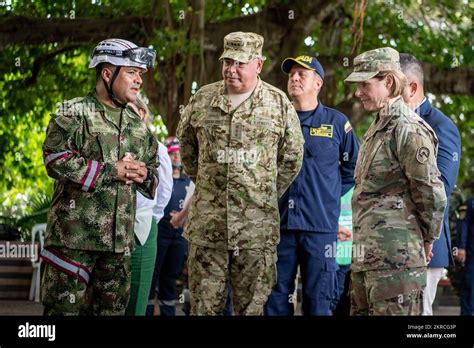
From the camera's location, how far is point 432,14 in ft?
50.9

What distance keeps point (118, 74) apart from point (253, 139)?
0.93m

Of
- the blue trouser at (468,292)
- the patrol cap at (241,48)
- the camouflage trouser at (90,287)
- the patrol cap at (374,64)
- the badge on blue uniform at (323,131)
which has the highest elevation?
the patrol cap at (241,48)

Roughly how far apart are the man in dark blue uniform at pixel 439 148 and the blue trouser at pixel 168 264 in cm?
360

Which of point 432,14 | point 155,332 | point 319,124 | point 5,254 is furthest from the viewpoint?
point 432,14

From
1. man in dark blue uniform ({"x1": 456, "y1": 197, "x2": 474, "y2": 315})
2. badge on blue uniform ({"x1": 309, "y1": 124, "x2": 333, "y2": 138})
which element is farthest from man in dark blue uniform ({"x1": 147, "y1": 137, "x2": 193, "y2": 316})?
man in dark blue uniform ({"x1": 456, "y1": 197, "x2": 474, "y2": 315})

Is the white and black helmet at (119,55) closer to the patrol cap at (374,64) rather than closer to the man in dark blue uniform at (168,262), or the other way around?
the patrol cap at (374,64)

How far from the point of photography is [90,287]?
6070 millimetres

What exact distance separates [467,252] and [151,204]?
5.41m

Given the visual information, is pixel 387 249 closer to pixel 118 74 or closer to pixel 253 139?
pixel 253 139

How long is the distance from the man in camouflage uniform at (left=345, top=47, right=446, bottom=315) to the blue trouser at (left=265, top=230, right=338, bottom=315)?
3.59 feet

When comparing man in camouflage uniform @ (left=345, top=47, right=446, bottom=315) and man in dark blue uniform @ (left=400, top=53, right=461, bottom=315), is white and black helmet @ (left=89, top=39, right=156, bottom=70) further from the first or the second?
man in dark blue uniform @ (left=400, top=53, right=461, bottom=315)

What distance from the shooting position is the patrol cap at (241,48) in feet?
21.8

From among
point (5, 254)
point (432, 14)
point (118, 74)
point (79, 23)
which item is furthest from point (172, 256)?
point (432, 14)

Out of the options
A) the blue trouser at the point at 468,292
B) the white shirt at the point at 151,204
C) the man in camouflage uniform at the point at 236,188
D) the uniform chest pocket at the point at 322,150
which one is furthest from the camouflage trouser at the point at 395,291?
the blue trouser at the point at 468,292
